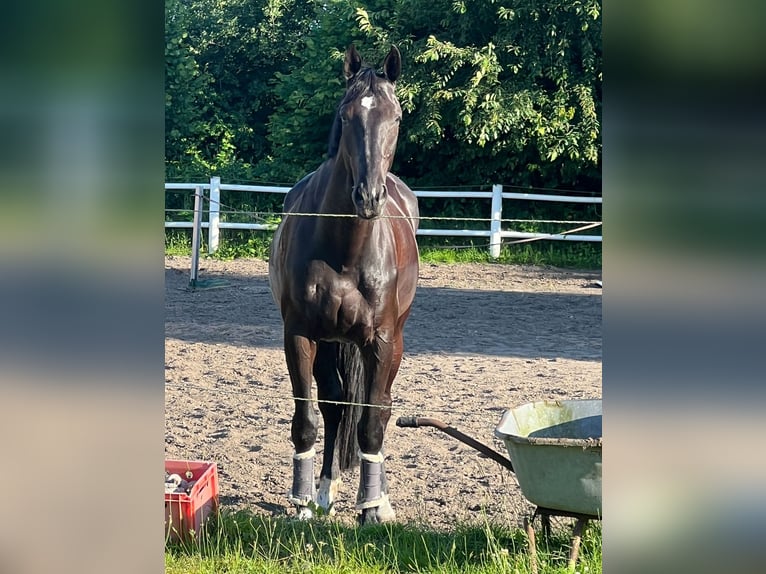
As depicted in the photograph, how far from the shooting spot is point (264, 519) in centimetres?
374

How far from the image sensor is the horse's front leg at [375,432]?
12.8ft

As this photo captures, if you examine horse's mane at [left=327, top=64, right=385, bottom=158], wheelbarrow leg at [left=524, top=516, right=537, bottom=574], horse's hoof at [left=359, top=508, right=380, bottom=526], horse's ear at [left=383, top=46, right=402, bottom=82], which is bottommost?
horse's hoof at [left=359, top=508, right=380, bottom=526]

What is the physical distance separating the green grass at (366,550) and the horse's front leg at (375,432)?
0.69 feet

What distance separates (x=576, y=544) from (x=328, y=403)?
1.73m

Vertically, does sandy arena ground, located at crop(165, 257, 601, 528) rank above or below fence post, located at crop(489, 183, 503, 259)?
below

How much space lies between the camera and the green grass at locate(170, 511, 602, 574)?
10.1 feet

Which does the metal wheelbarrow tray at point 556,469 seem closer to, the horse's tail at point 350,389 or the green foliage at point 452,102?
the horse's tail at point 350,389

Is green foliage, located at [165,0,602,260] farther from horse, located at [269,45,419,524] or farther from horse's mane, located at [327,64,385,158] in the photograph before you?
horse's mane, located at [327,64,385,158]

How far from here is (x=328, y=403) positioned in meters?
4.34

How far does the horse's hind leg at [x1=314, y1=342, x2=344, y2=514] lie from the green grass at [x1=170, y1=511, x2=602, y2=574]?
1.95 ft

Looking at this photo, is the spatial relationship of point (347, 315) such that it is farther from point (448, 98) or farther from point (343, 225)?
point (448, 98)

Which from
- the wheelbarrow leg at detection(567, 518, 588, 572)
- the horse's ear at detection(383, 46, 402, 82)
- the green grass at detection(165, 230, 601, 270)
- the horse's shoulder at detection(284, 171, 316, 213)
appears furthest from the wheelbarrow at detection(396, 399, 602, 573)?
the green grass at detection(165, 230, 601, 270)
